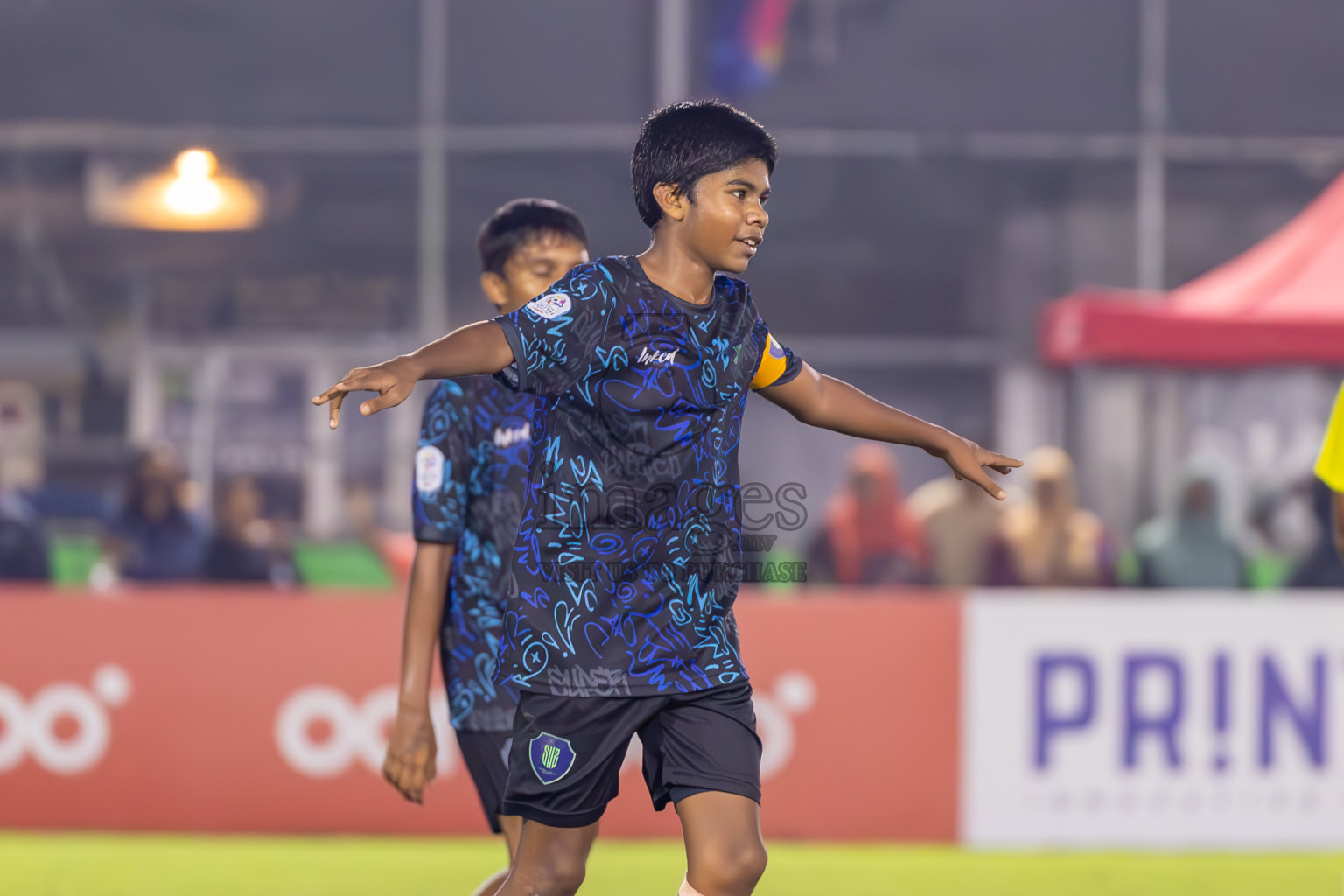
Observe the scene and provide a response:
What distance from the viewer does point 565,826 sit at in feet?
10.3

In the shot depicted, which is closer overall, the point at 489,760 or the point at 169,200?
the point at 489,760

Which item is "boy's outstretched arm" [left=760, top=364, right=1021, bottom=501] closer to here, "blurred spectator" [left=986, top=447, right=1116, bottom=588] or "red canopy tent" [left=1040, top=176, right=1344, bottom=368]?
"blurred spectator" [left=986, top=447, right=1116, bottom=588]

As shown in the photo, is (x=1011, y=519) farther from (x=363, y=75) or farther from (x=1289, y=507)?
(x=363, y=75)

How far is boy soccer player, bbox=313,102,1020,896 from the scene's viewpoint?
296cm

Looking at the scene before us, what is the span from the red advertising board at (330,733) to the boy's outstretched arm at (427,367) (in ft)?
12.3

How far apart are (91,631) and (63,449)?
Answer: 7.21 meters

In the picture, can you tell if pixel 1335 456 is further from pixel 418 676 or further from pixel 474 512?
pixel 418 676

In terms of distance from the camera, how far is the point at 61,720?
21.3 ft

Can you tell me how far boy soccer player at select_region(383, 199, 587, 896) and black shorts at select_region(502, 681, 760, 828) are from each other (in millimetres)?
573

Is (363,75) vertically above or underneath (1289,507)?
above

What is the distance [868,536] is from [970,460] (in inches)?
217

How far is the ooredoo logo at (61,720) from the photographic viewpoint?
21.1ft

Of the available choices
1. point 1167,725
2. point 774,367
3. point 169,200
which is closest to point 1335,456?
point 774,367

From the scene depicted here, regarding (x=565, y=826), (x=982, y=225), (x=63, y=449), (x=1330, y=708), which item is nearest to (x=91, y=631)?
(x=565, y=826)
